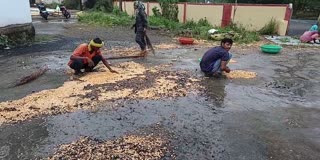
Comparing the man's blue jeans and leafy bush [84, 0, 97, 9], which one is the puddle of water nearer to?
the man's blue jeans

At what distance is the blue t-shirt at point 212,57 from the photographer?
292 inches

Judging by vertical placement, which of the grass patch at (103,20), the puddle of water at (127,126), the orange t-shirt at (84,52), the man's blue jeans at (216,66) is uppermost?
the orange t-shirt at (84,52)

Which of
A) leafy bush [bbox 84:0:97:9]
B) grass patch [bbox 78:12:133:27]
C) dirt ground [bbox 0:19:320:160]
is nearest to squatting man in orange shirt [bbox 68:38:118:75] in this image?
dirt ground [bbox 0:19:320:160]

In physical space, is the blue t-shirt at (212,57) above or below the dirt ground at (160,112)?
above

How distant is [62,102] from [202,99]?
8.31 ft

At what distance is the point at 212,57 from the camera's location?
762cm

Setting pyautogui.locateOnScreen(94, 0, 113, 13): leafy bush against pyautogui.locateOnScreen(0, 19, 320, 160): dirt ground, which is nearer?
pyautogui.locateOnScreen(0, 19, 320, 160): dirt ground

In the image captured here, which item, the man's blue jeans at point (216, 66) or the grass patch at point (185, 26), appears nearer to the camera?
the man's blue jeans at point (216, 66)

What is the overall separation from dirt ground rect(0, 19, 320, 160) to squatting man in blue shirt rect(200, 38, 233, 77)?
23 cm

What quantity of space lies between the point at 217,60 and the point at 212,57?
134 mm

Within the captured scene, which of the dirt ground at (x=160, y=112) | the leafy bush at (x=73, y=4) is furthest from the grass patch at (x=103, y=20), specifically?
the leafy bush at (x=73, y=4)

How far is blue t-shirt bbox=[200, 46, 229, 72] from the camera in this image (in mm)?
7422

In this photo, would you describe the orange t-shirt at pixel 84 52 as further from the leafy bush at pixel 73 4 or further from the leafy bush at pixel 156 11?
the leafy bush at pixel 73 4

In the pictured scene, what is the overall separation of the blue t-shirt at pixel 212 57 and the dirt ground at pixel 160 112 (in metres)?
0.27
